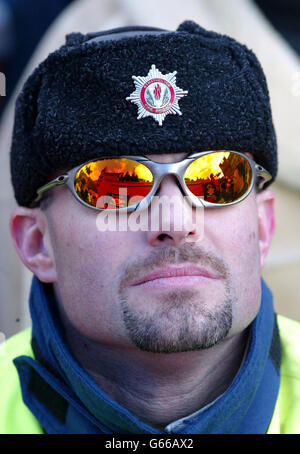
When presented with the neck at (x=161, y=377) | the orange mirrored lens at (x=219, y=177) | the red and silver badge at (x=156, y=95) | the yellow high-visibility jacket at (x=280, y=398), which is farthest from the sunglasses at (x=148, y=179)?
the yellow high-visibility jacket at (x=280, y=398)

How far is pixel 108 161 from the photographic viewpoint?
147 cm

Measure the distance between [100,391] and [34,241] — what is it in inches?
19.0

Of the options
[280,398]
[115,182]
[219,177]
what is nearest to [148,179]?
[115,182]

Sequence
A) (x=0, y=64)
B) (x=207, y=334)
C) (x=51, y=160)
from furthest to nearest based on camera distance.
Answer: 1. (x=0, y=64)
2. (x=51, y=160)
3. (x=207, y=334)

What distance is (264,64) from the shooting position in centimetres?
219

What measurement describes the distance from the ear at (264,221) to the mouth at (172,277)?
1.16 ft

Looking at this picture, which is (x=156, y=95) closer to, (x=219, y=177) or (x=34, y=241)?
(x=219, y=177)

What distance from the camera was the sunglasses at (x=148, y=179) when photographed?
57.2 inches

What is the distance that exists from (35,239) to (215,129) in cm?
63

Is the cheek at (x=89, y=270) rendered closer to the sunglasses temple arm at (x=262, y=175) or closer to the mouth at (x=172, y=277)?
the mouth at (x=172, y=277)

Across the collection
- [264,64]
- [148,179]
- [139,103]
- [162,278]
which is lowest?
[162,278]

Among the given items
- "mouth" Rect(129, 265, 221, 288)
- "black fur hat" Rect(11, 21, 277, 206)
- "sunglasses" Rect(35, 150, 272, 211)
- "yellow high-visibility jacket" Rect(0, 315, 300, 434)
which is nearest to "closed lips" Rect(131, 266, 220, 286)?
"mouth" Rect(129, 265, 221, 288)
